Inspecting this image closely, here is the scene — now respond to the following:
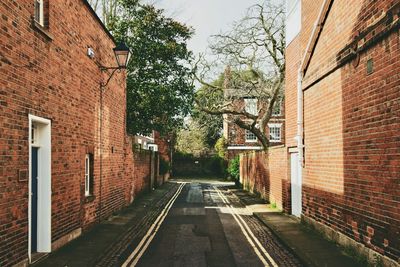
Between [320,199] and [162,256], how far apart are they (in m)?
4.62

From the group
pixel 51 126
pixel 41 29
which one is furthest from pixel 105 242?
pixel 41 29

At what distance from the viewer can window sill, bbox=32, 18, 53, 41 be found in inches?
309

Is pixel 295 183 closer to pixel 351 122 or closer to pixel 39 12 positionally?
pixel 351 122

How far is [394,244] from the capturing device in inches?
274

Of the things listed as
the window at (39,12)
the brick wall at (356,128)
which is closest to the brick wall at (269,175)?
the brick wall at (356,128)

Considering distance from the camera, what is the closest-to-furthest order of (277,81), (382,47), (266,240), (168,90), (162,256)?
(382,47), (162,256), (266,240), (168,90), (277,81)

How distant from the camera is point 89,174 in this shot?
12.4 metres

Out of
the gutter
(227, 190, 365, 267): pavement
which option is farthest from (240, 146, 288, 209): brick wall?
the gutter

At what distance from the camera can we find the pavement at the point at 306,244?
8148mm

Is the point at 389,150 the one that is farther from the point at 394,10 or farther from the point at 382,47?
the point at 394,10

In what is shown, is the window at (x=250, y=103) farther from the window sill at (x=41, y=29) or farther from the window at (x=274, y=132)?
the window sill at (x=41, y=29)

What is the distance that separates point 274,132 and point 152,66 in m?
29.5

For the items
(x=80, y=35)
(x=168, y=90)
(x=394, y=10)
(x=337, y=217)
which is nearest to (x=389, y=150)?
(x=394, y=10)

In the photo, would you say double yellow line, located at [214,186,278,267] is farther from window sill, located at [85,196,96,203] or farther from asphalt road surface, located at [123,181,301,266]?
window sill, located at [85,196,96,203]
